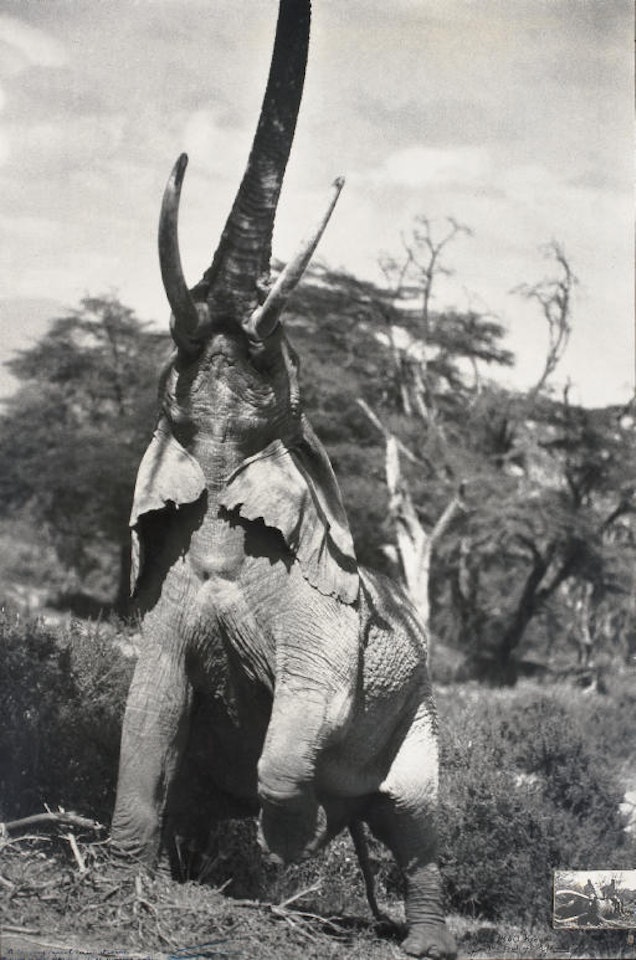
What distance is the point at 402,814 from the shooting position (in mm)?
4656

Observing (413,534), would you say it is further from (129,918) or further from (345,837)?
(129,918)

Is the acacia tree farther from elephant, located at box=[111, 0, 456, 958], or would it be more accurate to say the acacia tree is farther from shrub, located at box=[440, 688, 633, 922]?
elephant, located at box=[111, 0, 456, 958]

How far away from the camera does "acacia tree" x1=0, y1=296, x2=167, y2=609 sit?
21.6 m

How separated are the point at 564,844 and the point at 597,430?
17039mm

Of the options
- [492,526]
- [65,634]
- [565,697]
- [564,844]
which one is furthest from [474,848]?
[492,526]

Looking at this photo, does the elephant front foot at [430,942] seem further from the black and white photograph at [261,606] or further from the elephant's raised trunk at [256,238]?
the elephant's raised trunk at [256,238]

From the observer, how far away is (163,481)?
4.35 meters

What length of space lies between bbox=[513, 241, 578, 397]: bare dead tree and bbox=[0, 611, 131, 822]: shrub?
14071mm

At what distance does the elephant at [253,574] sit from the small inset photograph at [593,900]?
1.43 m

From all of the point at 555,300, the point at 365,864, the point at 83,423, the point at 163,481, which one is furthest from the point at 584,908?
the point at 83,423

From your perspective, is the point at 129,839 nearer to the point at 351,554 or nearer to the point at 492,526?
the point at 351,554

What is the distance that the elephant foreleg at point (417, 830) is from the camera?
465 cm

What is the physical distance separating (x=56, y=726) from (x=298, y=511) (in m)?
2.22

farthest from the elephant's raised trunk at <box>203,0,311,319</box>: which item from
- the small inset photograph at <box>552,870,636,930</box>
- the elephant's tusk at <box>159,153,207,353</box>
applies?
the small inset photograph at <box>552,870,636,930</box>
